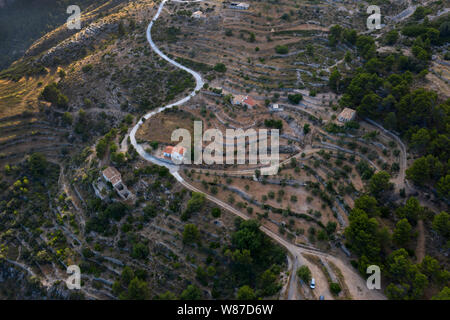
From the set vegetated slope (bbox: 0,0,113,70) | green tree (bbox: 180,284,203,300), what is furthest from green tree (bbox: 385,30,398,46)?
vegetated slope (bbox: 0,0,113,70)

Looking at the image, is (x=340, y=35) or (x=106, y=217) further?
(x=340, y=35)

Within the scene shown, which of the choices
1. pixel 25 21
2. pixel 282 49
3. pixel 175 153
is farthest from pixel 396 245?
pixel 25 21

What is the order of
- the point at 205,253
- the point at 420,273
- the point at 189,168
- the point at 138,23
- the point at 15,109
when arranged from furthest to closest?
the point at 138,23, the point at 15,109, the point at 189,168, the point at 205,253, the point at 420,273

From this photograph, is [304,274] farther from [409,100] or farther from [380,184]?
[409,100]

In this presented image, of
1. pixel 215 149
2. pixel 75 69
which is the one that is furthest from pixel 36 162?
pixel 215 149

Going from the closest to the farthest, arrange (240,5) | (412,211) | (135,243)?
1. (412,211)
2. (135,243)
3. (240,5)

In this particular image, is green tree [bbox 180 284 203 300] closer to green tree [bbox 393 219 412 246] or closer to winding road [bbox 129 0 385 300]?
winding road [bbox 129 0 385 300]

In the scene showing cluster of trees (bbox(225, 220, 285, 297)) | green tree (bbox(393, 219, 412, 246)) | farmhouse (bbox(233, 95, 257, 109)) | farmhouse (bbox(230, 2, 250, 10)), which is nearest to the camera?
green tree (bbox(393, 219, 412, 246))

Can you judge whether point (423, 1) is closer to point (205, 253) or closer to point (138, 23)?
point (138, 23)

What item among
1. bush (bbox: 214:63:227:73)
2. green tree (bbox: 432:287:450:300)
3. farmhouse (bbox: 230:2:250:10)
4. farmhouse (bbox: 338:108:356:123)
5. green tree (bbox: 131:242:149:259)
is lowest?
green tree (bbox: 131:242:149:259)
